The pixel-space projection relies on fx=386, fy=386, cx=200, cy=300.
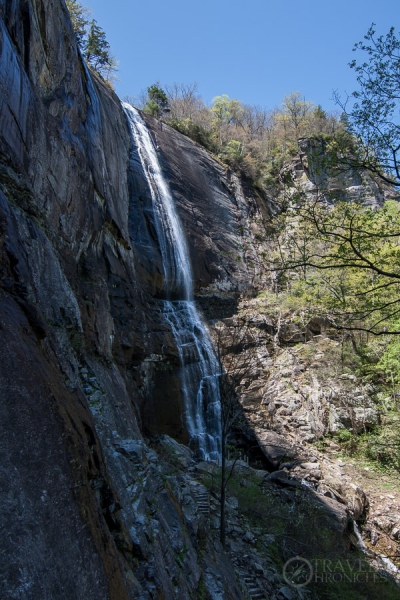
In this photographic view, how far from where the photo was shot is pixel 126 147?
2042cm

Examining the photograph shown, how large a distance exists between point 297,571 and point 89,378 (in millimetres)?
5516

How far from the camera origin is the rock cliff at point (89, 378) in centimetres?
250

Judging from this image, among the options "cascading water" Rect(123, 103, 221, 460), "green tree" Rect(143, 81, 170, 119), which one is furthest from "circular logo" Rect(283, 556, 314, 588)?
"green tree" Rect(143, 81, 170, 119)

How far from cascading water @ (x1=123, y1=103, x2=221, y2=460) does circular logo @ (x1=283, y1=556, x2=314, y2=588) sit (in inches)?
254

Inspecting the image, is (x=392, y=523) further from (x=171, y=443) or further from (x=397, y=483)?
(x=171, y=443)

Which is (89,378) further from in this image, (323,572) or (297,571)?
(323,572)

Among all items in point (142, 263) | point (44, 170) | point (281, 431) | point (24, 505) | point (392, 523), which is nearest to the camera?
point (24, 505)

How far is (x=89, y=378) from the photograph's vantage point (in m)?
7.98

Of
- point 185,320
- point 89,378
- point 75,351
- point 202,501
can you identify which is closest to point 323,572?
point 202,501

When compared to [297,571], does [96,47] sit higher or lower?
higher

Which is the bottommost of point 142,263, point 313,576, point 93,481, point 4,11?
A: point 313,576

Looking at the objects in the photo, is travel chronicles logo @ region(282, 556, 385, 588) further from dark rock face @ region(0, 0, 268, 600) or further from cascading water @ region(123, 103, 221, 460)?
cascading water @ region(123, 103, 221, 460)

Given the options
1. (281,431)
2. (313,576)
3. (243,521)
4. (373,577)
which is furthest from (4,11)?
(281,431)

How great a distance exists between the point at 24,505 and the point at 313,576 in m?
7.25
